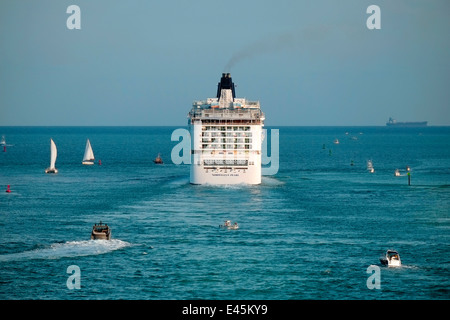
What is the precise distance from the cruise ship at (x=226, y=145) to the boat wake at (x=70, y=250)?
3835cm

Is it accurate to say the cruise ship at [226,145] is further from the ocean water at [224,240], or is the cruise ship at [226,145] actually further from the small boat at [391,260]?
the small boat at [391,260]

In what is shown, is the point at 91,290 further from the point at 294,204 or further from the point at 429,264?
the point at 294,204

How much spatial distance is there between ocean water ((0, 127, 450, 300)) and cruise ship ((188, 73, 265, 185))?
6.38 feet

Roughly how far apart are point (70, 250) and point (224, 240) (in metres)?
13.3

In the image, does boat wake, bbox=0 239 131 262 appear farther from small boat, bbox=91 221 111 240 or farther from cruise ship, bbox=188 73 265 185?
cruise ship, bbox=188 73 265 185

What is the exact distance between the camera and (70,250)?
6109 centimetres

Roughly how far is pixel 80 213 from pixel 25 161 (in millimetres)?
97852

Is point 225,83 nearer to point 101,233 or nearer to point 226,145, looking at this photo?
point 226,145

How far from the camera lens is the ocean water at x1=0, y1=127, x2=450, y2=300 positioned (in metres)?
50.7

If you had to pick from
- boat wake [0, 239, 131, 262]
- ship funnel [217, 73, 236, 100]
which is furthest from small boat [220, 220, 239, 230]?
ship funnel [217, 73, 236, 100]

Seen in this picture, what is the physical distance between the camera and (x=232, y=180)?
102m

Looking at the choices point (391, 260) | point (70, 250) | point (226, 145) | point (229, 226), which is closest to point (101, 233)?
point (70, 250)

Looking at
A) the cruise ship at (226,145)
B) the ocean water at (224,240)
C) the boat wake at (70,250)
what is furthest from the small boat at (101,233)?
the cruise ship at (226,145)
